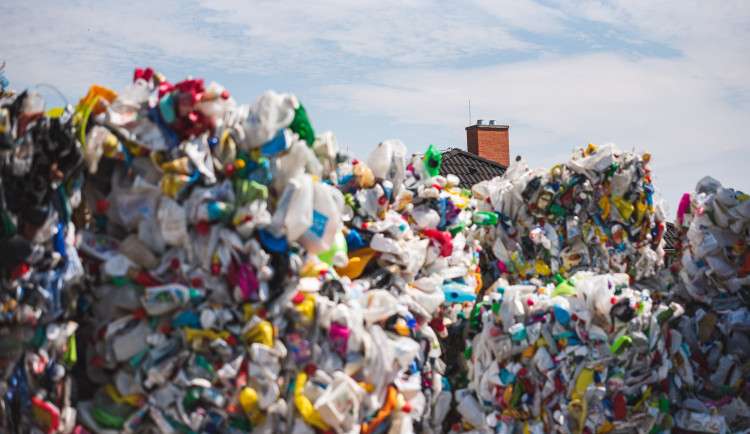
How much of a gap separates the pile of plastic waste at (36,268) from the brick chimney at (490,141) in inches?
525

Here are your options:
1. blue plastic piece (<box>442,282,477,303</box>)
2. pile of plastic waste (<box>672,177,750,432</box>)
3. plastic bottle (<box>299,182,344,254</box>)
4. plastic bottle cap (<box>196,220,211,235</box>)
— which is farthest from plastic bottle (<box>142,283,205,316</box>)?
pile of plastic waste (<box>672,177,750,432</box>)

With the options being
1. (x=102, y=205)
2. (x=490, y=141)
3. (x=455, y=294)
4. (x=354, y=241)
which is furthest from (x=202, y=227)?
(x=490, y=141)

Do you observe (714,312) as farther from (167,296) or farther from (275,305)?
(167,296)

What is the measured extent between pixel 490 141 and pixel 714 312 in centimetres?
1127

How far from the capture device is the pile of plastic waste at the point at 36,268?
4.05 metres

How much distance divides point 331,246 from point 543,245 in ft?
9.32

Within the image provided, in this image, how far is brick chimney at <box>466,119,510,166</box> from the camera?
17047 millimetres

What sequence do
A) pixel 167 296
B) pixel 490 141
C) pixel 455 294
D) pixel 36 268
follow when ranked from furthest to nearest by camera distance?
pixel 490 141 → pixel 455 294 → pixel 167 296 → pixel 36 268

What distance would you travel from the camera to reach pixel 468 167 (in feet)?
46.7

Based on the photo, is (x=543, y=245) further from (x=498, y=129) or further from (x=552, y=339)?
(x=498, y=129)

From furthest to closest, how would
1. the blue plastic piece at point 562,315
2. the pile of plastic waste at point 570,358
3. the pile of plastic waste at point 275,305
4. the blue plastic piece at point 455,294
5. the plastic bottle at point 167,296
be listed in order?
the blue plastic piece at point 455,294
the blue plastic piece at point 562,315
the pile of plastic waste at point 570,358
the plastic bottle at point 167,296
the pile of plastic waste at point 275,305

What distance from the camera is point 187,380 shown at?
14.1 feet

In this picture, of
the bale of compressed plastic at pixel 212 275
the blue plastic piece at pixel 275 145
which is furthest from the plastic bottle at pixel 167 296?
the blue plastic piece at pixel 275 145

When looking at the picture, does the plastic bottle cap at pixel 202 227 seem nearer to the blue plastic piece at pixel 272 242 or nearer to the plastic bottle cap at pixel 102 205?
the blue plastic piece at pixel 272 242
